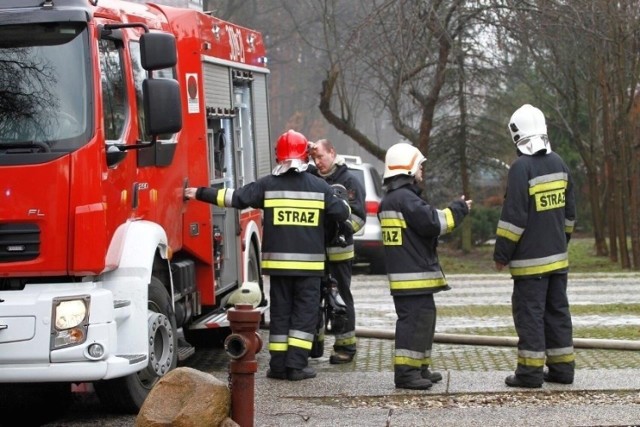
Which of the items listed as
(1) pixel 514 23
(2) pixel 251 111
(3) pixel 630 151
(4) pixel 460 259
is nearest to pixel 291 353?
(2) pixel 251 111

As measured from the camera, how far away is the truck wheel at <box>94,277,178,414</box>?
8172mm

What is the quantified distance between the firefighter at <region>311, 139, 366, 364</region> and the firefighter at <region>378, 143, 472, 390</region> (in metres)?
1.08

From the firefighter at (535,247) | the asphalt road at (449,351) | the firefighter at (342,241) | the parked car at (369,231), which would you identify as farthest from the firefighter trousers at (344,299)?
the parked car at (369,231)

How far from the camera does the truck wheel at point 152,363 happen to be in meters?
8.17

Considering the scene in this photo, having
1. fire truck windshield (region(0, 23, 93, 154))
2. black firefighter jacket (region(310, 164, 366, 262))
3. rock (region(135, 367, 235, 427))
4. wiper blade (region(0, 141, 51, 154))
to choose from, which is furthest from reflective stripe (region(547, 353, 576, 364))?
wiper blade (region(0, 141, 51, 154))

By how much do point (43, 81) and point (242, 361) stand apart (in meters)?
2.10

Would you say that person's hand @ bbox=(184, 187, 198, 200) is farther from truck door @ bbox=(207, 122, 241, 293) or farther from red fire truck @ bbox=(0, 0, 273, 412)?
truck door @ bbox=(207, 122, 241, 293)

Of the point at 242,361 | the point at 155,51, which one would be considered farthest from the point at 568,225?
the point at 155,51

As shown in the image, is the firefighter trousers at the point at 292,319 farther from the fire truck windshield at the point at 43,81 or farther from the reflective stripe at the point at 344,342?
the fire truck windshield at the point at 43,81

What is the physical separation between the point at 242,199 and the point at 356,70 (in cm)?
1484

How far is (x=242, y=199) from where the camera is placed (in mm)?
9500

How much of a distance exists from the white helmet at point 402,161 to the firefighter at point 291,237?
1.95 feet

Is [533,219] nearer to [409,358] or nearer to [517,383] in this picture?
[517,383]

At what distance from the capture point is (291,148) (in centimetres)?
955
